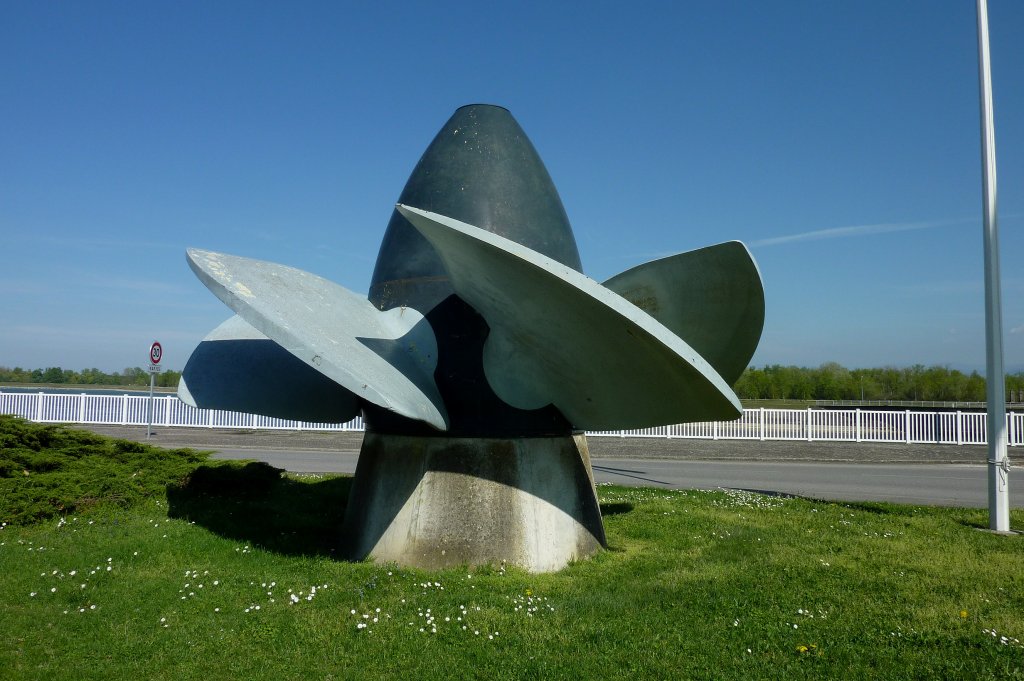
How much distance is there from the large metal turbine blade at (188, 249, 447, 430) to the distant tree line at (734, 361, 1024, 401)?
64.1 metres

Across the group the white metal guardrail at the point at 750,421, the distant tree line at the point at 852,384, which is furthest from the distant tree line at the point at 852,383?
the white metal guardrail at the point at 750,421

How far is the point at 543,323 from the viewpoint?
516 cm

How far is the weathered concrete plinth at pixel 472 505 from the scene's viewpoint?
20.1ft

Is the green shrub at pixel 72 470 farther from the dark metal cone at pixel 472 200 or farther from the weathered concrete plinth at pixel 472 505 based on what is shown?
the dark metal cone at pixel 472 200

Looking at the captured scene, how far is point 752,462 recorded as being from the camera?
1695 centimetres

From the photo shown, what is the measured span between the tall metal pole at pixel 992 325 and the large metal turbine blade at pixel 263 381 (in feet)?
25.3

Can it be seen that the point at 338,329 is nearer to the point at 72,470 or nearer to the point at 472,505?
the point at 472,505

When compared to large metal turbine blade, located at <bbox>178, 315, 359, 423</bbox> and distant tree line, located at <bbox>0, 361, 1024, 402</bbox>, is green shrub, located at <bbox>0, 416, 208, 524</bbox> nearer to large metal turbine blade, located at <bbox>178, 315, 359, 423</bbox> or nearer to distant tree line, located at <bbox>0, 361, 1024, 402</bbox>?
large metal turbine blade, located at <bbox>178, 315, 359, 423</bbox>

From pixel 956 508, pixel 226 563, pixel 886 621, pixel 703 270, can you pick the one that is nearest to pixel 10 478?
pixel 226 563

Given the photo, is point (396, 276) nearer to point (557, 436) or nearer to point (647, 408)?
point (557, 436)

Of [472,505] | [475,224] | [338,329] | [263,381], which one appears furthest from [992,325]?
[263,381]

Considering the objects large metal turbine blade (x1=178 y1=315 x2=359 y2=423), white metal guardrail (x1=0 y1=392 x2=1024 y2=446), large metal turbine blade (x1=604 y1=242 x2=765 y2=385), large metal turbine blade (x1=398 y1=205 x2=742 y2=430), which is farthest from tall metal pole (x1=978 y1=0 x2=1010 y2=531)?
white metal guardrail (x1=0 y1=392 x2=1024 y2=446)

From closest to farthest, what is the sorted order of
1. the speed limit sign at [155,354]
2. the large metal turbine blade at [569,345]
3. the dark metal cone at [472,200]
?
the large metal turbine blade at [569,345], the dark metal cone at [472,200], the speed limit sign at [155,354]

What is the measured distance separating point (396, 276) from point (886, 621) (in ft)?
16.4
